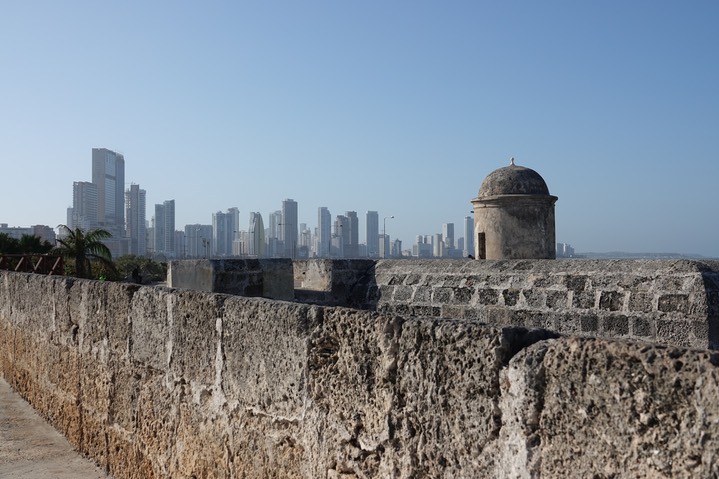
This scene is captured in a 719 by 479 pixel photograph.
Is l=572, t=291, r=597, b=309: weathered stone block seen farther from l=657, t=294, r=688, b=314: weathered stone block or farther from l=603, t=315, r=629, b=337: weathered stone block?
l=657, t=294, r=688, b=314: weathered stone block

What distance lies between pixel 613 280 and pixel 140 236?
11762 cm

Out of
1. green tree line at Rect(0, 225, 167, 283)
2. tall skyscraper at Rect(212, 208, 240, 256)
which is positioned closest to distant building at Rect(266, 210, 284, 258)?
tall skyscraper at Rect(212, 208, 240, 256)

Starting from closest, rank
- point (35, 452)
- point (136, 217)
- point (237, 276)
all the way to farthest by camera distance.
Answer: point (35, 452), point (237, 276), point (136, 217)

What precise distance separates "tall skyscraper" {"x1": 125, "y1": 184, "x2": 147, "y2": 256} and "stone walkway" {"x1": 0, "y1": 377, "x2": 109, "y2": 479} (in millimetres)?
103167

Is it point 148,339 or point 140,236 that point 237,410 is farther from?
point 140,236

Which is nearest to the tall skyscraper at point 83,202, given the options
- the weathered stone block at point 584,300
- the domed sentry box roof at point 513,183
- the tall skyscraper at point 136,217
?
the tall skyscraper at point 136,217

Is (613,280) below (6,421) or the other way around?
the other way around

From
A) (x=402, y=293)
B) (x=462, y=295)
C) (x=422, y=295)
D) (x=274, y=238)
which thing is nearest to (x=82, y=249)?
(x=402, y=293)

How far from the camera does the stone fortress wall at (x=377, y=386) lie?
1445 millimetres

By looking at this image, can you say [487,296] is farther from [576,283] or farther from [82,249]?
[82,249]

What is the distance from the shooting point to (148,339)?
3.64 m

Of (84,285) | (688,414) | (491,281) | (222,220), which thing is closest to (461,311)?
(491,281)

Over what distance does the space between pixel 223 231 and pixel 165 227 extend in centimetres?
1122

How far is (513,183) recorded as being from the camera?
1248 centimetres
